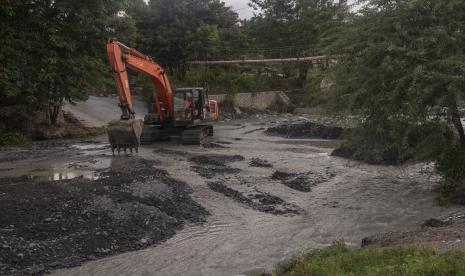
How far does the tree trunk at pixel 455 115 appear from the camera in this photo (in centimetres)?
1096

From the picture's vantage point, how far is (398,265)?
18.8 feet

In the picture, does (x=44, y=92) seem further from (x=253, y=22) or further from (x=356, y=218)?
(x=253, y=22)

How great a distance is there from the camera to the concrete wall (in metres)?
41.3

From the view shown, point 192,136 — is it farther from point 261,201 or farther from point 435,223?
point 435,223

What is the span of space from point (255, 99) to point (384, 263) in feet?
123

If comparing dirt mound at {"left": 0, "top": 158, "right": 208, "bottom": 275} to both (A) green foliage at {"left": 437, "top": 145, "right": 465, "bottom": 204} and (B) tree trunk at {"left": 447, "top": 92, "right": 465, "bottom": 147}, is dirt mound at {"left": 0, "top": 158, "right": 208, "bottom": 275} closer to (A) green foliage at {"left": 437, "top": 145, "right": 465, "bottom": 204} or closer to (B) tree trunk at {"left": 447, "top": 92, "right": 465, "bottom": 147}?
(A) green foliage at {"left": 437, "top": 145, "right": 465, "bottom": 204}

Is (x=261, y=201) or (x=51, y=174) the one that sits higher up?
(x=51, y=174)

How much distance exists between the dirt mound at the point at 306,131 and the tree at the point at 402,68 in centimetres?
1192

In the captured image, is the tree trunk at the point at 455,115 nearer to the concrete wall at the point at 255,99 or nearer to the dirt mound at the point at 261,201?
the dirt mound at the point at 261,201

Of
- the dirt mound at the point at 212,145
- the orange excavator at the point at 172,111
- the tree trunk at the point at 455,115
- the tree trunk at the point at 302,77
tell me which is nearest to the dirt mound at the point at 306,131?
the orange excavator at the point at 172,111

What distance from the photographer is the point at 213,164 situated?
16672 millimetres

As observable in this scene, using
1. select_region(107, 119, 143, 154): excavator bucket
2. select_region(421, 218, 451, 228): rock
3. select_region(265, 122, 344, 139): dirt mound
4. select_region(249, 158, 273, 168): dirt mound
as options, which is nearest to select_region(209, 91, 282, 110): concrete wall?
select_region(265, 122, 344, 139): dirt mound

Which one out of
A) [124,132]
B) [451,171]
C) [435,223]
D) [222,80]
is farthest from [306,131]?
[222,80]

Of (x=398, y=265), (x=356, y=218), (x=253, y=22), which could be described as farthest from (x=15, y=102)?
(x=253, y=22)
